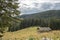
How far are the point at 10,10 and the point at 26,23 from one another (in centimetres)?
10694

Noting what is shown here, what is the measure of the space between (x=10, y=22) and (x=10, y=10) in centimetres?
66

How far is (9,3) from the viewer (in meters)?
11.1

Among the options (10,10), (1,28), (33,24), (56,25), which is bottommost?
(33,24)

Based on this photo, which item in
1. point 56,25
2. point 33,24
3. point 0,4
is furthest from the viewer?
point 33,24

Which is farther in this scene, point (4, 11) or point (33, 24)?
point (33, 24)

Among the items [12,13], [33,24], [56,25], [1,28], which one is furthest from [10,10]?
[33,24]

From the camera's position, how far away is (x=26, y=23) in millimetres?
118125

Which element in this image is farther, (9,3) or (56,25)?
(56,25)

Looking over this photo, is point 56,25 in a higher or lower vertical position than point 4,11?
lower

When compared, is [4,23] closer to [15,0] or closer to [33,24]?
[15,0]

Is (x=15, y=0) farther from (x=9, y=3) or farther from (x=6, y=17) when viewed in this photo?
(x=6, y=17)

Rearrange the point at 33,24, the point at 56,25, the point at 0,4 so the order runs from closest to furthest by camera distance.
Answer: the point at 0,4
the point at 56,25
the point at 33,24

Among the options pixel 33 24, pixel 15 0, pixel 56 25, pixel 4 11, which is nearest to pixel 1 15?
pixel 4 11

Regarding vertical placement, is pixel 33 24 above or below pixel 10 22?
below
